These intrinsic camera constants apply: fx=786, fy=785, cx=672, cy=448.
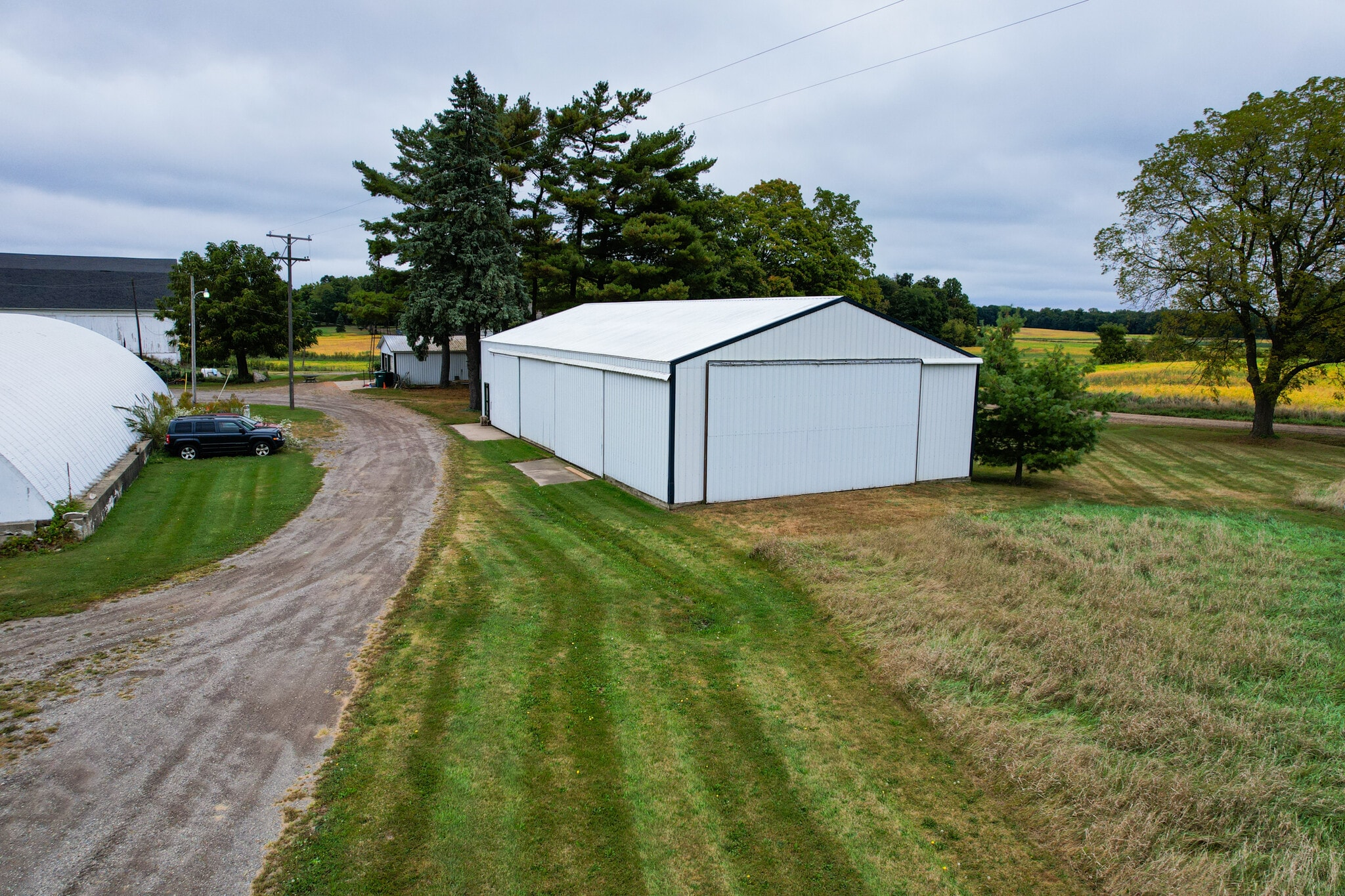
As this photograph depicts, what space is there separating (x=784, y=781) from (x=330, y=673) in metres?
5.81

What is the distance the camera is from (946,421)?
882 inches

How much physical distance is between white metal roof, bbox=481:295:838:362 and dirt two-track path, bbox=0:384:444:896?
792cm

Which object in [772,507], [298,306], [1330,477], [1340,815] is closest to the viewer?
[1340,815]

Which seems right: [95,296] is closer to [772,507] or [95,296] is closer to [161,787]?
[772,507]

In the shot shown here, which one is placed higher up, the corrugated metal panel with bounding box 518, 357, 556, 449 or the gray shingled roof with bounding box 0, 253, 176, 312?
the gray shingled roof with bounding box 0, 253, 176, 312

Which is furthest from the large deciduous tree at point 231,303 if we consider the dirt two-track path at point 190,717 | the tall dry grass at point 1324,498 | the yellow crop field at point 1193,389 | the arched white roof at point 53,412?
the yellow crop field at point 1193,389

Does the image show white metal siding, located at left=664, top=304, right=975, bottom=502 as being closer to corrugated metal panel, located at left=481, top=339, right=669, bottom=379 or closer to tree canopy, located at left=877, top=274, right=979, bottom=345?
corrugated metal panel, located at left=481, top=339, right=669, bottom=379

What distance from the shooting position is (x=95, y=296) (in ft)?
211

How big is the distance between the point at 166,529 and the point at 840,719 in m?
14.7

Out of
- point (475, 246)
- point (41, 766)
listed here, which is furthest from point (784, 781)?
point (475, 246)

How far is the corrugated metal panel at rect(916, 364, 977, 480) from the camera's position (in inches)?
865

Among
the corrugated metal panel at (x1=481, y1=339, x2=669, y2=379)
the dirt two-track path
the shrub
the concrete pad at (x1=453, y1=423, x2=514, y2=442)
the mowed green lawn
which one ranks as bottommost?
the dirt two-track path

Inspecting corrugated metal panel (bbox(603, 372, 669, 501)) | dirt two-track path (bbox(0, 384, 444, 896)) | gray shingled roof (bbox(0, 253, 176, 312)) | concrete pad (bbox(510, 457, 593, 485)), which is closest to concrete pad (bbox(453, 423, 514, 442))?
concrete pad (bbox(510, 457, 593, 485))

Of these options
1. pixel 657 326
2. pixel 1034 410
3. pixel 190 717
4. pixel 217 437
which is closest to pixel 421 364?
pixel 217 437
